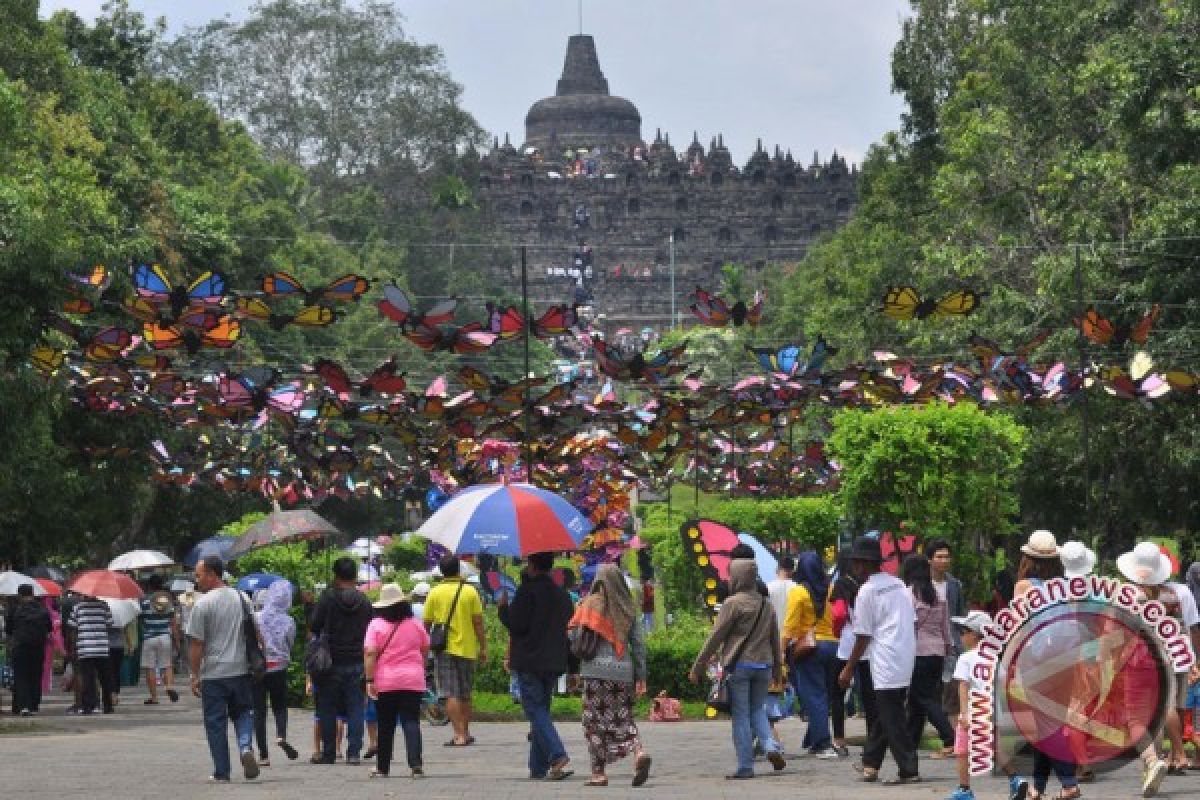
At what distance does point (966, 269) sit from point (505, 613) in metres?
19.4

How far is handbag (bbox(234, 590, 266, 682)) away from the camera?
39.1 ft

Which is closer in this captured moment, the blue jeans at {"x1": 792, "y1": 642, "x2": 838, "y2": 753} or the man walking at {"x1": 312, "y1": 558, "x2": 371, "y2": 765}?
the man walking at {"x1": 312, "y1": 558, "x2": 371, "y2": 765}

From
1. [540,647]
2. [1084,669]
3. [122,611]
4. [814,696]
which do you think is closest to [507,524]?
[540,647]

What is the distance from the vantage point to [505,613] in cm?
1216

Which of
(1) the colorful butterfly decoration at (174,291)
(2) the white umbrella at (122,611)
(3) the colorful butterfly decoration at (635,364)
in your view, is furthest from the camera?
(2) the white umbrella at (122,611)

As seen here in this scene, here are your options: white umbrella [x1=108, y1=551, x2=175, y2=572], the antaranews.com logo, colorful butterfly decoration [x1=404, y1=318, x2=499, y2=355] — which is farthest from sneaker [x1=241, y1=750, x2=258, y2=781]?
white umbrella [x1=108, y1=551, x2=175, y2=572]

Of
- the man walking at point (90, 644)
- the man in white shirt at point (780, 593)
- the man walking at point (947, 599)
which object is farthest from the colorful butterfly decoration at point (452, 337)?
the man walking at point (947, 599)

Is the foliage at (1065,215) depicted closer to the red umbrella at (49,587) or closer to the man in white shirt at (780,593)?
the man in white shirt at (780,593)

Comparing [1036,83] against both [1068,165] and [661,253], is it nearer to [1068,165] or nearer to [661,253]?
[1068,165]

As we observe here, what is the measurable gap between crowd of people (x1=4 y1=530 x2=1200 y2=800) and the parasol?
7193mm

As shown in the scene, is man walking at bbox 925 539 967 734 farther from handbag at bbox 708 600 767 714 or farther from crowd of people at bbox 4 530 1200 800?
handbag at bbox 708 600 767 714

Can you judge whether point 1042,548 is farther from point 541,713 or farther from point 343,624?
point 343,624

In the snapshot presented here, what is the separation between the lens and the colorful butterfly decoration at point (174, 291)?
685 inches

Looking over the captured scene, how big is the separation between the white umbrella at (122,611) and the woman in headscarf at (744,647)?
9.23 m
